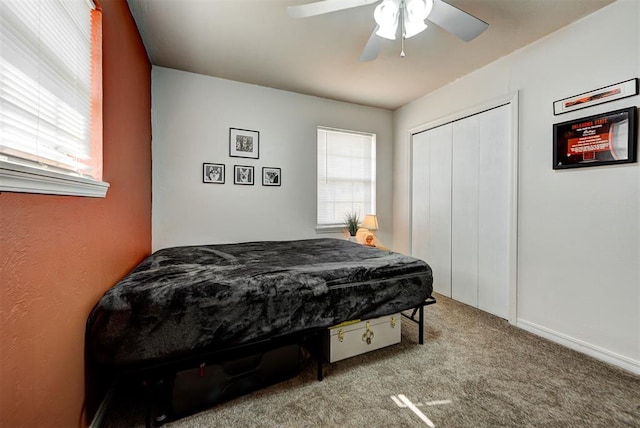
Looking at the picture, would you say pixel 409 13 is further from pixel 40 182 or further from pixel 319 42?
pixel 40 182

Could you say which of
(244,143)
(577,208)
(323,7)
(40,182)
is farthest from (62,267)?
(577,208)

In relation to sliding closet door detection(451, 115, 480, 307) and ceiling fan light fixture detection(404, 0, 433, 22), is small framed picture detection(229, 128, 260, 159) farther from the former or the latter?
sliding closet door detection(451, 115, 480, 307)

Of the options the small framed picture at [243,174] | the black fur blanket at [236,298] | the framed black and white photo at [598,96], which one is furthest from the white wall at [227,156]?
the framed black and white photo at [598,96]

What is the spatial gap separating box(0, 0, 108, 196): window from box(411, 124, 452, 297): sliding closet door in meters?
3.34

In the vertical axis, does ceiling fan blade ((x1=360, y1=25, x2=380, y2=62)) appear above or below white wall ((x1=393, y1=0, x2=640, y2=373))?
above

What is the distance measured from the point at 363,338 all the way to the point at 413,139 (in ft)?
9.59

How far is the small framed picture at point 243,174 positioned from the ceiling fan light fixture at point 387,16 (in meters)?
2.10

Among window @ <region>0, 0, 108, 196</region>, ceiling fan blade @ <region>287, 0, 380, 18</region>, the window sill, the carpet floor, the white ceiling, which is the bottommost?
the carpet floor

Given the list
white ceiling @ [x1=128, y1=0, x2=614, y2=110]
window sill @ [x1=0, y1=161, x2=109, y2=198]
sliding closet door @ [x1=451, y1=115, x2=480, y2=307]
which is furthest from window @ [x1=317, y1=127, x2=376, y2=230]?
window sill @ [x1=0, y1=161, x2=109, y2=198]

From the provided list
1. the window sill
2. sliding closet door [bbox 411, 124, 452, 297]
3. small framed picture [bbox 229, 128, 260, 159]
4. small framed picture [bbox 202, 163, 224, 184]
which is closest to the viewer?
the window sill

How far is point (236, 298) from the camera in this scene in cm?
142

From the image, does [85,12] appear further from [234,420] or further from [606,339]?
[606,339]

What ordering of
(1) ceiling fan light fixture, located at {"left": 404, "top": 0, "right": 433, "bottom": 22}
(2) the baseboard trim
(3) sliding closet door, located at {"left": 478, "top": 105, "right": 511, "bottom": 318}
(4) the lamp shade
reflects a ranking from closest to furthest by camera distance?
(1) ceiling fan light fixture, located at {"left": 404, "top": 0, "right": 433, "bottom": 22}
(2) the baseboard trim
(3) sliding closet door, located at {"left": 478, "top": 105, "right": 511, "bottom": 318}
(4) the lamp shade

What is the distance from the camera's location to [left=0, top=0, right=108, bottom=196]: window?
2.53ft
